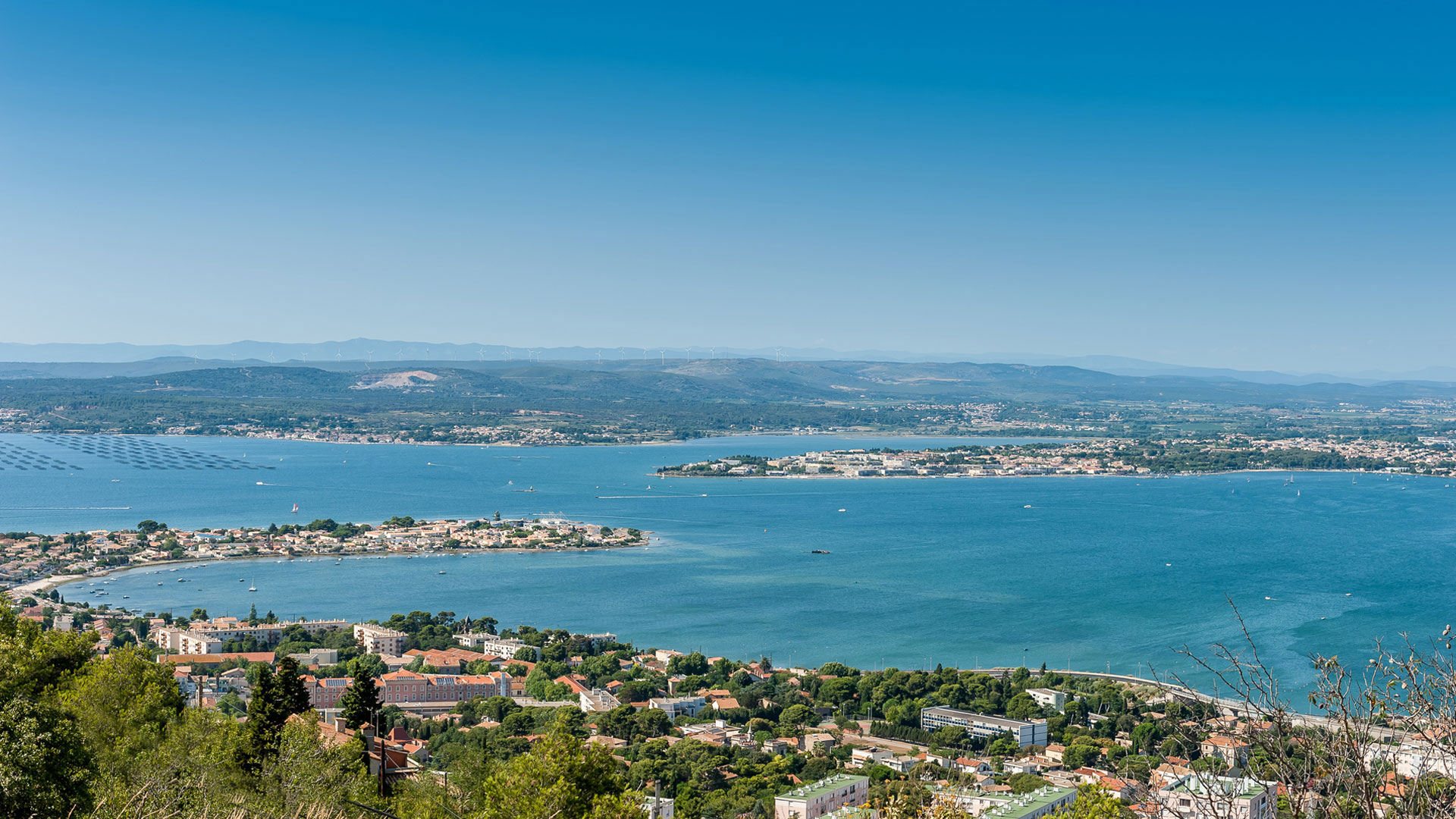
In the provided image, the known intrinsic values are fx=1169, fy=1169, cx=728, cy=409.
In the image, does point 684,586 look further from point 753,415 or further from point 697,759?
point 753,415

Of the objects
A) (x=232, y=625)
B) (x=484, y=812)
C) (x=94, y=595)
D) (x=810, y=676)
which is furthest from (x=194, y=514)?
(x=484, y=812)

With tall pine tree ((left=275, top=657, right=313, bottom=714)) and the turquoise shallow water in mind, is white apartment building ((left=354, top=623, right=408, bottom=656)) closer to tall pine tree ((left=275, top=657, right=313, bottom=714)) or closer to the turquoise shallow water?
the turquoise shallow water

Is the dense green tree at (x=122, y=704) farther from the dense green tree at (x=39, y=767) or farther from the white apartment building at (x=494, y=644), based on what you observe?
the white apartment building at (x=494, y=644)

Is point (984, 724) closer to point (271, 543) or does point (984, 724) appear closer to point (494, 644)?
point (494, 644)

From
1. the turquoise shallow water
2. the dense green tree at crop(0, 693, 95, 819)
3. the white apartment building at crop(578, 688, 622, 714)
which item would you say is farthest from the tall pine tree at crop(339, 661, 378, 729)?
the turquoise shallow water

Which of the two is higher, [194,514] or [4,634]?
[4,634]

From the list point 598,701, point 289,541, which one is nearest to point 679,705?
point 598,701
